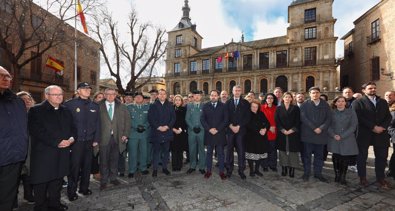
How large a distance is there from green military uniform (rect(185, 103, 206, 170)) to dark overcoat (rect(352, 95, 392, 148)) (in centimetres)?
368

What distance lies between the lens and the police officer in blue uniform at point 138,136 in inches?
221

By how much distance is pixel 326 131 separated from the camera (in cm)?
525

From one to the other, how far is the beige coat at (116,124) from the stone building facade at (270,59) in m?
32.3

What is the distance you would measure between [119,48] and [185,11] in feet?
100

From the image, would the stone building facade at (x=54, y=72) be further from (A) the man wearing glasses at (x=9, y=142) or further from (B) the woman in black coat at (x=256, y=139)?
(B) the woman in black coat at (x=256, y=139)

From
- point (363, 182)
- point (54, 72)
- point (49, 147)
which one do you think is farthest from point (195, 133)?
point (54, 72)

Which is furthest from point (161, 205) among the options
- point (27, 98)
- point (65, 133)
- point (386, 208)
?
point (386, 208)

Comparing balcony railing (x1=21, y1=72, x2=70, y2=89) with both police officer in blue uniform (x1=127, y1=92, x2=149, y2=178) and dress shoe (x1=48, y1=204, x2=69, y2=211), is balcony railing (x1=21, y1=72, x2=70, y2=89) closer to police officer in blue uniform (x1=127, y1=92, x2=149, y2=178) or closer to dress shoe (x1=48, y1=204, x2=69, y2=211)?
police officer in blue uniform (x1=127, y1=92, x2=149, y2=178)

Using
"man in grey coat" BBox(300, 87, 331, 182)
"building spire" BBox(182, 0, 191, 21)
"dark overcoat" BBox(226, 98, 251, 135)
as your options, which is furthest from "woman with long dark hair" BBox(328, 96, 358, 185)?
"building spire" BBox(182, 0, 191, 21)

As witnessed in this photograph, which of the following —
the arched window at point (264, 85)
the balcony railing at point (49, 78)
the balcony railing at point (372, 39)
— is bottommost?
the balcony railing at point (49, 78)

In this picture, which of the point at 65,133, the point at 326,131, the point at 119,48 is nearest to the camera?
the point at 65,133

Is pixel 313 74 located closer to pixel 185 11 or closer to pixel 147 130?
pixel 185 11

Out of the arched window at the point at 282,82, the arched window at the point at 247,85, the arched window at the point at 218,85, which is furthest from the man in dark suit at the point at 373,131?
the arched window at the point at 218,85

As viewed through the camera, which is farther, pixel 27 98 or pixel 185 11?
pixel 185 11
